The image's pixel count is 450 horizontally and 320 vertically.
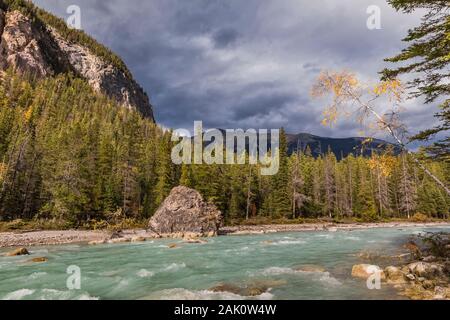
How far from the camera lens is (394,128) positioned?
538 inches

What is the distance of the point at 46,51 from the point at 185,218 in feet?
499

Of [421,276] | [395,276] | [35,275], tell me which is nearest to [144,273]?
[35,275]

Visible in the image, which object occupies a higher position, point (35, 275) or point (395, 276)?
point (395, 276)

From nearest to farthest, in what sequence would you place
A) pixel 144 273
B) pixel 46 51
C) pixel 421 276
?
1. pixel 421 276
2. pixel 144 273
3. pixel 46 51

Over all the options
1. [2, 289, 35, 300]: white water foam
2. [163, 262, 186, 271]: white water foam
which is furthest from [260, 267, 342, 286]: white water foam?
[2, 289, 35, 300]: white water foam

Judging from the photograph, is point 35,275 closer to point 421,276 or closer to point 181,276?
point 181,276

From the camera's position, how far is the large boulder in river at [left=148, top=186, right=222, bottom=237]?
1703 inches

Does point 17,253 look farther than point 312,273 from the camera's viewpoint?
Yes

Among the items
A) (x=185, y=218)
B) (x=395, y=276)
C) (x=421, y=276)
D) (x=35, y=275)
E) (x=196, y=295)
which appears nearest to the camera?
(x=196, y=295)

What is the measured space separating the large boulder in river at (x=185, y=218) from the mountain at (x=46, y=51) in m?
121

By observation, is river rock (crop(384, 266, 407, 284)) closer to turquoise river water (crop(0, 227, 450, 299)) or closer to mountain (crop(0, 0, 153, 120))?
turquoise river water (crop(0, 227, 450, 299))

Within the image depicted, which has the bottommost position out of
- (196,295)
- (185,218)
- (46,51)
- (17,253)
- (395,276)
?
(17,253)

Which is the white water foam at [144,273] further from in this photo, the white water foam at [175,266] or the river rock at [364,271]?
→ the river rock at [364,271]

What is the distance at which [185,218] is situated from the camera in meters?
43.8
